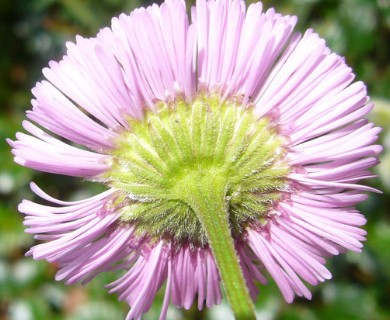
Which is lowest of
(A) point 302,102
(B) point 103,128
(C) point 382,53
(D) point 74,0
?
(A) point 302,102

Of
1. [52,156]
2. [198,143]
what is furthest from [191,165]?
[52,156]

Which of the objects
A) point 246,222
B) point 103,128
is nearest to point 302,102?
point 246,222

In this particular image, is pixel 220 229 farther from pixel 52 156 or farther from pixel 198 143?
pixel 52 156

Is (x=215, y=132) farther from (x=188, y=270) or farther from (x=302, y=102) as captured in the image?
(x=188, y=270)

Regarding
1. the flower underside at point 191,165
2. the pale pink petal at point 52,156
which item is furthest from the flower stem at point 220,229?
the pale pink petal at point 52,156

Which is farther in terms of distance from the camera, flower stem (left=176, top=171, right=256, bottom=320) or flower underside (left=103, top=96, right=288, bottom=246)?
flower underside (left=103, top=96, right=288, bottom=246)

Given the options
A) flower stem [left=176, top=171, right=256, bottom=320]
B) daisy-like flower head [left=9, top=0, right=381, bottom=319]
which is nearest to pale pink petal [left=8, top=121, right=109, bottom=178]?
daisy-like flower head [left=9, top=0, right=381, bottom=319]

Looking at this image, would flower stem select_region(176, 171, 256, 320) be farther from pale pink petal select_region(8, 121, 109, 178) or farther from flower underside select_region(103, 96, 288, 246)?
pale pink petal select_region(8, 121, 109, 178)
